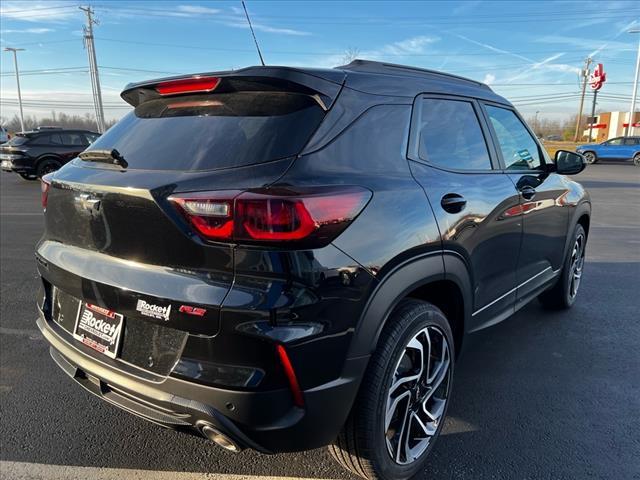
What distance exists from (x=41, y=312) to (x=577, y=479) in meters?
2.74

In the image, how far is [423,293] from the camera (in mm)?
2352

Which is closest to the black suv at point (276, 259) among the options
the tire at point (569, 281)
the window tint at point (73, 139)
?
the tire at point (569, 281)

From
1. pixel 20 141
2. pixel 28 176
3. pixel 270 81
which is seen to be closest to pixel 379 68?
pixel 270 81

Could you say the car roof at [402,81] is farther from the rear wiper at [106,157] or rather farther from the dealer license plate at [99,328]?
the dealer license plate at [99,328]

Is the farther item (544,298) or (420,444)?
(544,298)

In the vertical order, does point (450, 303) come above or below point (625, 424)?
above

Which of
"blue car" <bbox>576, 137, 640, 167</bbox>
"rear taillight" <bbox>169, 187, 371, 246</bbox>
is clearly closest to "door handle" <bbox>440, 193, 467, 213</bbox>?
"rear taillight" <bbox>169, 187, 371, 246</bbox>

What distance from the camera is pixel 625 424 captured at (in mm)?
2658

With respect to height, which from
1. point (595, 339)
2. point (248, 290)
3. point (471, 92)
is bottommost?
point (595, 339)

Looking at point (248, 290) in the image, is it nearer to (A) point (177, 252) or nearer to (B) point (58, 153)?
(A) point (177, 252)

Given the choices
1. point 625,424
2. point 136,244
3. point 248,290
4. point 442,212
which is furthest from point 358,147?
point 625,424

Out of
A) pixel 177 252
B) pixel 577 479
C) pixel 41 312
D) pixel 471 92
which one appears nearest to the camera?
pixel 177 252

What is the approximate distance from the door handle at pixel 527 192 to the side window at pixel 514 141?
16cm

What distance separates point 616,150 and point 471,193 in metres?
29.4
